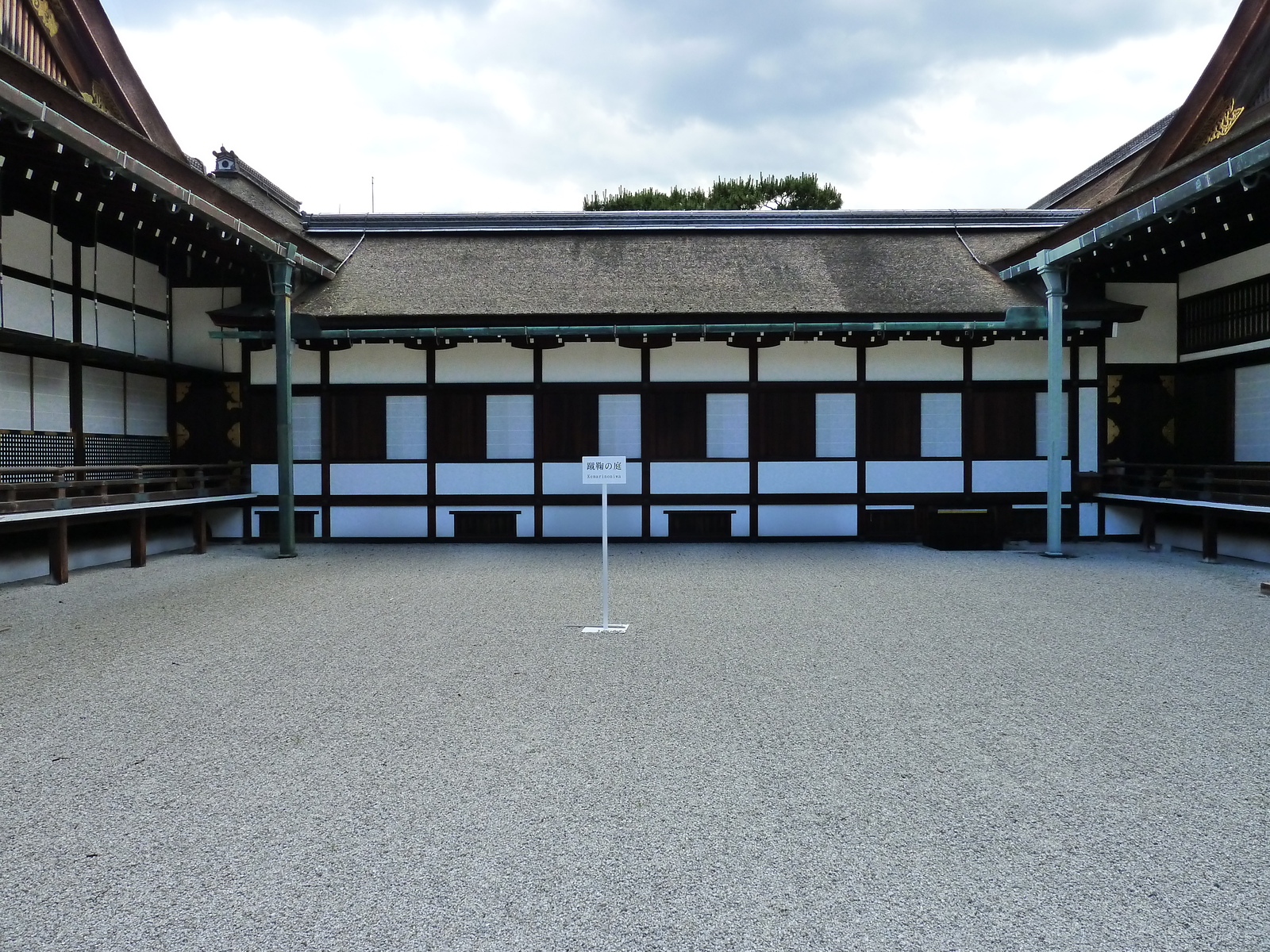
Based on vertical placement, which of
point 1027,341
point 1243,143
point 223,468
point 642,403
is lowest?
point 223,468

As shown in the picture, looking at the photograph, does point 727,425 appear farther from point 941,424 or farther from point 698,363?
point 941,424

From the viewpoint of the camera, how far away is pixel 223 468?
38.5ft

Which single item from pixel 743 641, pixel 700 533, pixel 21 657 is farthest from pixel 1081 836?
pixel 700 533

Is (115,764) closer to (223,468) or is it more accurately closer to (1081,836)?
(1081,836)

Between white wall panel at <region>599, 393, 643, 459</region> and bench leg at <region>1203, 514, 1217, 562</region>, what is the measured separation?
27.6 ft

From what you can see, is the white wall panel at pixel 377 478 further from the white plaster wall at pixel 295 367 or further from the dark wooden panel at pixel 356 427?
the white plaster wall at pixel 295 367

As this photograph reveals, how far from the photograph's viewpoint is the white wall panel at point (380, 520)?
11938mm

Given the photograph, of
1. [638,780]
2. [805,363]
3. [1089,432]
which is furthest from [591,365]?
[638,780]

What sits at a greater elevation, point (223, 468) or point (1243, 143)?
point (1243, 143)

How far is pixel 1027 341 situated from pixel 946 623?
298 inches

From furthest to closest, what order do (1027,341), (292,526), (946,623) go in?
(1027,341) < (292,526) < (946,623)

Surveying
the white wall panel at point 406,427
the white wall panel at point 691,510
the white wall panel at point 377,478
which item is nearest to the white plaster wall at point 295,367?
the white wall panel at point 406,427

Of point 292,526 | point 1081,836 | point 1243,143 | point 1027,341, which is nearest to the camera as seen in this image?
point 1081,836

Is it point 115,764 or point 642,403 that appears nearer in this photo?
point 115,764
